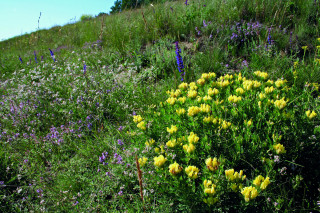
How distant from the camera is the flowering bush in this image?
5.07ft

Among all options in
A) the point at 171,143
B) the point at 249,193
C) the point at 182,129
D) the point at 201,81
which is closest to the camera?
the point at 249,193

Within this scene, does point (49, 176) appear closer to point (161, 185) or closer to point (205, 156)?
point (161, 185)

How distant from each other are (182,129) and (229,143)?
0.48 m

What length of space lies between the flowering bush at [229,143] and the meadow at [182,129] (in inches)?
0.4

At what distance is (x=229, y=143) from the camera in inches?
73.8

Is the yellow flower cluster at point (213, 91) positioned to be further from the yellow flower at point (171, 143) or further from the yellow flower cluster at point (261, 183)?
the yellow flower cluster at point (261, 183)

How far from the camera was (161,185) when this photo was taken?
5.75ft

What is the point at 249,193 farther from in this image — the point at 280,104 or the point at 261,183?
the point at 280,104

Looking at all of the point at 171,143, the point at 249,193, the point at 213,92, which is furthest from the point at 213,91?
the point at 249,193

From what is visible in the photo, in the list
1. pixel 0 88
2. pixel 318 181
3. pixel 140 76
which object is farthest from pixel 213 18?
pixel 0 88

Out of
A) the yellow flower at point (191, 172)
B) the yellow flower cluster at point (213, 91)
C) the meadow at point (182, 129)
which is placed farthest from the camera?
the yellow flower cluster at point (213, 91)

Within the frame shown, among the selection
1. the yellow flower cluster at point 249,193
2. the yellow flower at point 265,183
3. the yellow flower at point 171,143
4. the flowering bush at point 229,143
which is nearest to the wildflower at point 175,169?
the flowering bush at point 229,143

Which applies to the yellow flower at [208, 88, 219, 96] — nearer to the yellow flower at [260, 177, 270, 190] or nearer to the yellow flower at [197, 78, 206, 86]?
the yellow flower at [197, 78, 206, 86]

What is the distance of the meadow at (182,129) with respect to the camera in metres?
1.70
